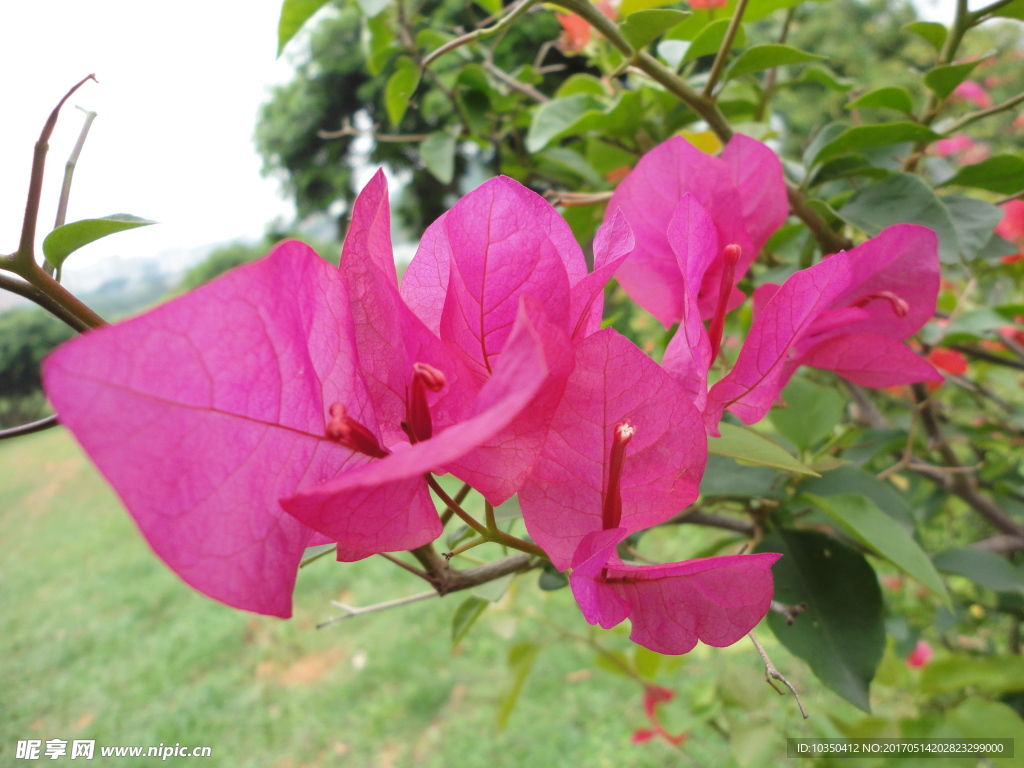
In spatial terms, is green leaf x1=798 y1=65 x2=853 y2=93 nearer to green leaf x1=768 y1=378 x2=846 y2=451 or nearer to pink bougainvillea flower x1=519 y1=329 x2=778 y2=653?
green leaf x1=768 y1=378 x2=846 y2=451

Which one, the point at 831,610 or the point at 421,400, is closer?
the point at 421,400

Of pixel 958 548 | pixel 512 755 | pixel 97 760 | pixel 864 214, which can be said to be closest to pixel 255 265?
pixel 864 214

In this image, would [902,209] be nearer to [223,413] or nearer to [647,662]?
[223,413]

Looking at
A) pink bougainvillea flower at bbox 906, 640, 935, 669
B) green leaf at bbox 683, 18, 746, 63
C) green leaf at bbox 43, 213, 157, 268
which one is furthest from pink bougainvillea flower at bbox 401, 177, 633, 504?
pink bougainvillea flower at bbox 906, 640, 935, 669

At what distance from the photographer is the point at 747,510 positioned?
0.40 metres

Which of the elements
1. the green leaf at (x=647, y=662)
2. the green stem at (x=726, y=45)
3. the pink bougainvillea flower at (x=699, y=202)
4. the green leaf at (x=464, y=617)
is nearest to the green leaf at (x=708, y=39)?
the green stem at (x=726, y=45)

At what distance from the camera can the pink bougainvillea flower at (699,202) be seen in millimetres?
256

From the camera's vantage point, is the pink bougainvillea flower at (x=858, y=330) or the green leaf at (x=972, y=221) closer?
the pink bougainvillea flower at (x=858, y=330)

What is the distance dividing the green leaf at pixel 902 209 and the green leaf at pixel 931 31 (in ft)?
0.36

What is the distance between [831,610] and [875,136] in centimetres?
26

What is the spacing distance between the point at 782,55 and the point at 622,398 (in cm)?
31

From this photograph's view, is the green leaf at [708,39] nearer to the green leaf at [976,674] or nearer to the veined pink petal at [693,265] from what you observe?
the veined pink petal at [693,265]

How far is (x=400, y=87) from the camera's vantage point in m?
0.63

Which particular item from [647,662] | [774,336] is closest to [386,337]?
[774,336]
